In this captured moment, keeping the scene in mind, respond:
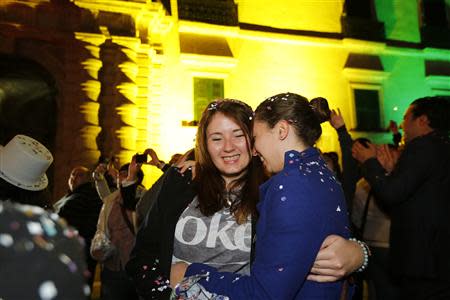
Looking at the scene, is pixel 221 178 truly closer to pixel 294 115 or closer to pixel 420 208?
pixel 294 115

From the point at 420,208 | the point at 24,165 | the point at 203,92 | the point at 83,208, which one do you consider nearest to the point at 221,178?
the point at 24,165

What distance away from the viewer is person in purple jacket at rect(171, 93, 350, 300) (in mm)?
1356

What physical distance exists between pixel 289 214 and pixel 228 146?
90 cm

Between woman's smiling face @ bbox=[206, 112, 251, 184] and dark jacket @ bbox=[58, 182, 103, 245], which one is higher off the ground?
woman's smiling face @ bbox=[206, 112, 251, 184]

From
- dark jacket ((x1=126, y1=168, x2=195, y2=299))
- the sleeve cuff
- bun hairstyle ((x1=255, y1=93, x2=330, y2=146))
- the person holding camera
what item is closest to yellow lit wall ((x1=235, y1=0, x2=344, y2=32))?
the person holding camera

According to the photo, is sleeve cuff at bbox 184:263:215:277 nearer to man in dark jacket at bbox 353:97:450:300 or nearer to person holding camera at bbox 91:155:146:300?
man in dark jacket at bbox 353:97:450:300

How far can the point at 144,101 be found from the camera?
1057 cm

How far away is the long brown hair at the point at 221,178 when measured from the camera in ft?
6.84

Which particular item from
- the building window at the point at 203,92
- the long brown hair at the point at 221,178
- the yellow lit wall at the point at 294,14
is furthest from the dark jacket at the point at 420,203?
the yellow lit wall at the point at 294,14

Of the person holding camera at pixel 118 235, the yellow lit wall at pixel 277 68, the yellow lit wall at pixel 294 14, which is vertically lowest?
the person holding camera at pixel 118 235

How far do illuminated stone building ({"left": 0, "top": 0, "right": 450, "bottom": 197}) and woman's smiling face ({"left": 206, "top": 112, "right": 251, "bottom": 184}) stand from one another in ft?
25.4

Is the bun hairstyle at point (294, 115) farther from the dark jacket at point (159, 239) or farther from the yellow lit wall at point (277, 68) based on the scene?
the yellow lit wall at point (277, 68)

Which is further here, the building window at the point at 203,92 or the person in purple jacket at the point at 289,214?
the building window at the point at 203,92

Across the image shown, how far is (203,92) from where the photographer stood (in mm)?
12047
